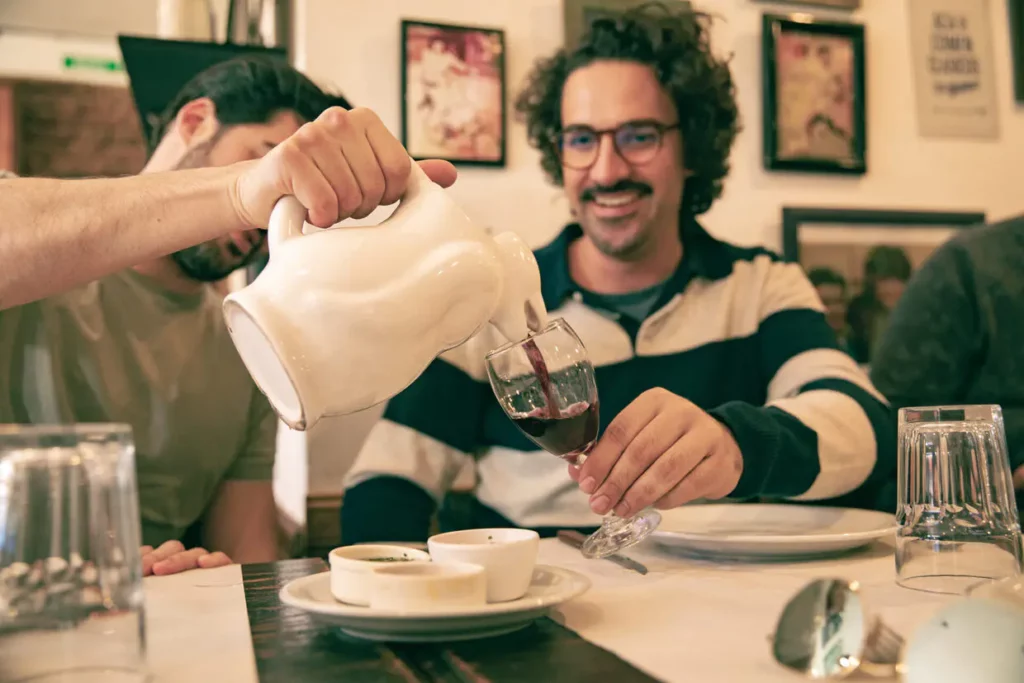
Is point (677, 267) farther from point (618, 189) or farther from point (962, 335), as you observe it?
point (962, 335)

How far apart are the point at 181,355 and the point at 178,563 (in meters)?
0.58

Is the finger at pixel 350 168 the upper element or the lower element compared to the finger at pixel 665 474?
upper

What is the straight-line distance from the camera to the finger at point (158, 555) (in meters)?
0.97

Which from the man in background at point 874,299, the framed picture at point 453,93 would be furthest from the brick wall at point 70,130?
the man in background at point 874,299

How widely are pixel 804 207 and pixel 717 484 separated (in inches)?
55.8

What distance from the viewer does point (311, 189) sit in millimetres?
702

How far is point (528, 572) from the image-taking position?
2.32 ft

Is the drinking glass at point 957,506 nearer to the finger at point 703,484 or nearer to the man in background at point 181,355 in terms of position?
the finger at point 703,484

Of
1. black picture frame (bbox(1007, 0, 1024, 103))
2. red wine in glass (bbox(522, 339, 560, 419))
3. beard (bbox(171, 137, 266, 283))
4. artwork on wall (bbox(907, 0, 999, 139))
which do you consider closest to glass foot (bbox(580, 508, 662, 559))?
red wine in glass (bbox(522, 339, 560, 419))

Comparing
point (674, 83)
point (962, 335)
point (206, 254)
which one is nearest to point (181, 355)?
point (206, 254)

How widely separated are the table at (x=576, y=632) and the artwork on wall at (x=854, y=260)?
141 cm

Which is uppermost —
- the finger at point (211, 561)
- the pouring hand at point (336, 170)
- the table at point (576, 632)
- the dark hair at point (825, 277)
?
the dark hair at point (825, 277)

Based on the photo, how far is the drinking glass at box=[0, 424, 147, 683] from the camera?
496mm

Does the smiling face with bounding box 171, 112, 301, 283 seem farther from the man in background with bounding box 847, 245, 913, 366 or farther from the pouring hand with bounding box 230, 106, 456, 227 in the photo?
the man in background with bounding box 847, 245, 913, 366
